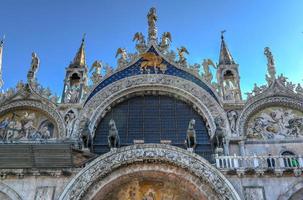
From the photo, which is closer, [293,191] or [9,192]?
[293,191]

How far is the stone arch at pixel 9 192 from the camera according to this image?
1166 centimetres

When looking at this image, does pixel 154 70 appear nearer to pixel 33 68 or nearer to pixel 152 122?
pixel 152 122

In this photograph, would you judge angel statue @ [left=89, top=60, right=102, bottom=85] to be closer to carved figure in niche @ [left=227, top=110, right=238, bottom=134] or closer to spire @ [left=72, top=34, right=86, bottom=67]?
spire @ [left=72, top=34, right=86, bottom=67]

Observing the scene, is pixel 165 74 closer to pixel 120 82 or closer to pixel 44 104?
pixel 120 82

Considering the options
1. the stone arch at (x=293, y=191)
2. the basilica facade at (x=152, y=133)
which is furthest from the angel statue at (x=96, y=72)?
the stone arch at (x=293, y=191)

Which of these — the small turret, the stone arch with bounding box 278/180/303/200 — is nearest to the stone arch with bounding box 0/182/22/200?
the small turret

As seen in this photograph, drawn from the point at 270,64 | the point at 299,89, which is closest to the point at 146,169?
the point at 299,89

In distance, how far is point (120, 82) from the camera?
16.1 meters

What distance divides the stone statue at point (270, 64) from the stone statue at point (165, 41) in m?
4.20

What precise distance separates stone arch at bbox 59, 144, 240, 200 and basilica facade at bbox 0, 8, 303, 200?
3 cm

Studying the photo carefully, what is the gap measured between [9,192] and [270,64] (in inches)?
435

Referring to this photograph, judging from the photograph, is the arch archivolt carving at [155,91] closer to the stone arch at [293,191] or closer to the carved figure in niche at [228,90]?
the carved figure in niche at [228,90]

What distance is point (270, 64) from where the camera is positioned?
16531 millimetres

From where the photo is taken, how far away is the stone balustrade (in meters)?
11.7
